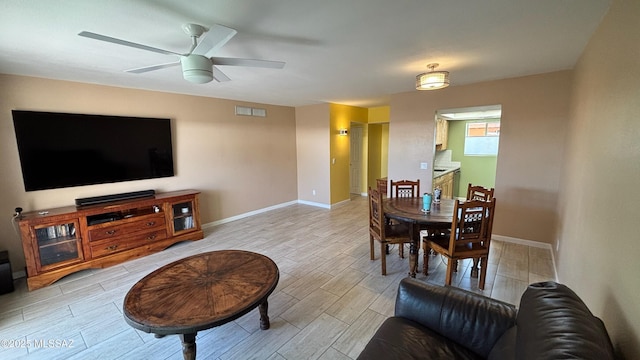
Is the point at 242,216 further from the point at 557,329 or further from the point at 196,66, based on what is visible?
the point at 557,329

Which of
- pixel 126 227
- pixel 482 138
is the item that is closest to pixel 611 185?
pixel 126 227

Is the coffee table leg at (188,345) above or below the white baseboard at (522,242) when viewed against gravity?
above

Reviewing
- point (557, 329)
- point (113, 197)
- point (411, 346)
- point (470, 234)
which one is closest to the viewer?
point (557, 329)

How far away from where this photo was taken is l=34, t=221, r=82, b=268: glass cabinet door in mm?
2881

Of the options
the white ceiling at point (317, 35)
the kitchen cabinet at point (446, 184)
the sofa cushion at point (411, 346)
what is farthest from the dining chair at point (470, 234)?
the kitchen cabinet at point (446, 184)

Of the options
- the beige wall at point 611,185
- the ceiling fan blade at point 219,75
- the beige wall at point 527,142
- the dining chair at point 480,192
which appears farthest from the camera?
the beige wall at point 527,142

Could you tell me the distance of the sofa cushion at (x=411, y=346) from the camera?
136 centimetres

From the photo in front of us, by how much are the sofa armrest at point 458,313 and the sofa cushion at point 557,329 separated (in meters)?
0.25

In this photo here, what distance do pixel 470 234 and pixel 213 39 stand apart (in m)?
2.76

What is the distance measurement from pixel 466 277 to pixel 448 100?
2740 millimetres

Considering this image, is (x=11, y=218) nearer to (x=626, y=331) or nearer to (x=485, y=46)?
(x=626, y=331)

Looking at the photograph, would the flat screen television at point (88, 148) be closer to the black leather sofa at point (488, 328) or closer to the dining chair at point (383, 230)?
the dining chair at point (383, 230)

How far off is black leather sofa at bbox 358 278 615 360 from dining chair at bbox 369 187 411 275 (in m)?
1.14

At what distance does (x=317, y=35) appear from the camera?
2.08 metres
